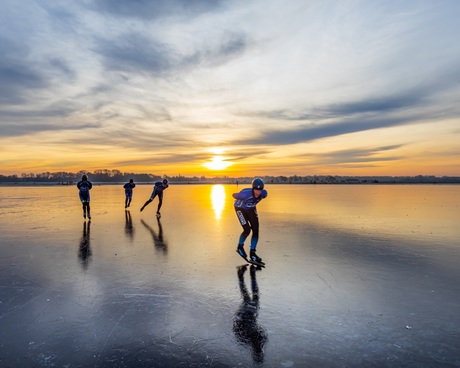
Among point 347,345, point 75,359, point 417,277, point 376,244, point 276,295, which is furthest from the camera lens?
point 376,244

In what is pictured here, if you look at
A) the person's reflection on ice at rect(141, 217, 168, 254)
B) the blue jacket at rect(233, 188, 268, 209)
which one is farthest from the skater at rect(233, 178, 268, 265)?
the person's reflection on ice at rect(141, 217, 168, 254)

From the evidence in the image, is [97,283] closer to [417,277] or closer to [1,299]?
[1,299]

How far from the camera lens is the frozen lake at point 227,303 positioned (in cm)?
298

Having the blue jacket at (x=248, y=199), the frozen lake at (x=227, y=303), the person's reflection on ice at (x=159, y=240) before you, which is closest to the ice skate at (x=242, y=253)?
the frozen lake at (x=227, y=303)

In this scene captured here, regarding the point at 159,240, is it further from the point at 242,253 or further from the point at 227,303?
the point at 227,303

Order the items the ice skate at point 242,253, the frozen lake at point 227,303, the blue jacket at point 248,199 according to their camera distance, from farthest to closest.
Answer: the blue jacket at point 248,199 → the ice skate at point 242,253 → the frozen lake at point 227,303

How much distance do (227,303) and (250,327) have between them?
2.41 ft

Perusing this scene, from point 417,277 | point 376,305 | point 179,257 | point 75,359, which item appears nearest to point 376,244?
point 417,277

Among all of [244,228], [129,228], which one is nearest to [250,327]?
[244,228]

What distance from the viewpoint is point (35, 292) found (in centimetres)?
457

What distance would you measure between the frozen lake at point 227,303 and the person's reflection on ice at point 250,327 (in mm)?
14

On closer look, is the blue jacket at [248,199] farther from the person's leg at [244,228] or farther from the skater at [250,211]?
the person's leg at [244,228]

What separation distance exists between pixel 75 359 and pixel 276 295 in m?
2.67

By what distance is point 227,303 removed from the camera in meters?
4.14
